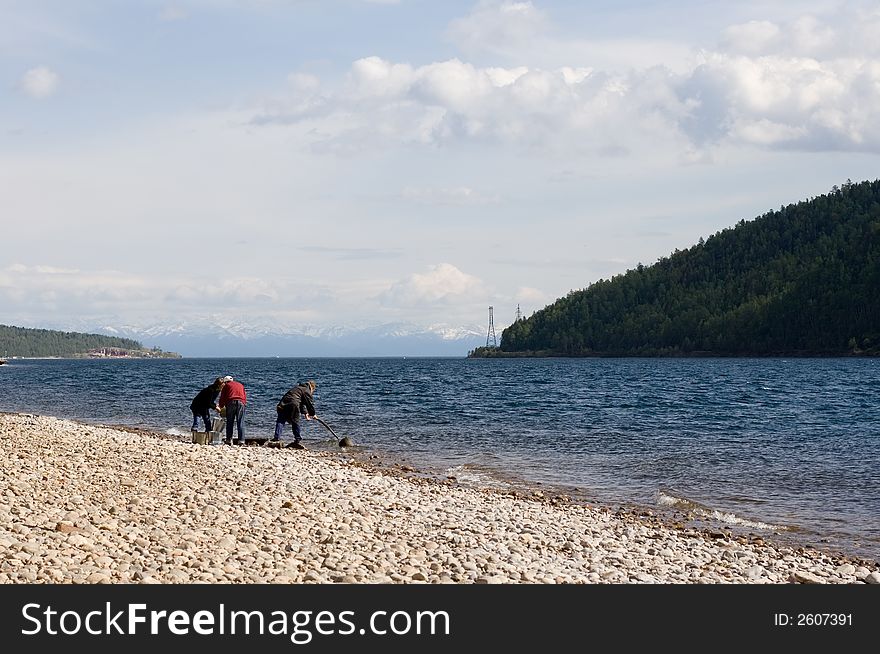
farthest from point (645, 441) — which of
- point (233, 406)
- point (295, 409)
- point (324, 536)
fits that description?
point (324, 536)

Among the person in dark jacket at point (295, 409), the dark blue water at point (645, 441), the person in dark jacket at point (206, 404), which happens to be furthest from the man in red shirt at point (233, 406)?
the dark blue water at point (645, 441)

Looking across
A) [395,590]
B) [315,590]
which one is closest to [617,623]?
[395,590]

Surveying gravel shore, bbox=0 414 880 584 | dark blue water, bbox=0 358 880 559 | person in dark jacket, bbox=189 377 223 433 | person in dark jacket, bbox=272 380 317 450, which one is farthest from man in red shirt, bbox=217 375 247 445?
gravel shore, bbox=0 414 880 584

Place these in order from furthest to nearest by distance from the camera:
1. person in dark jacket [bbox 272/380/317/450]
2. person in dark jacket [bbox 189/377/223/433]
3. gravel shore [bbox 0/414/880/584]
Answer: person in dark jacket [bbox 189/377/223/433] → person in dark jacket [bbox 272/380/317/450] → gravel shore [bbox 0/414/880/584]

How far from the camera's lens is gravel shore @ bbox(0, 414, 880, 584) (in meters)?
11.0

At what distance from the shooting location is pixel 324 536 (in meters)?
13.3

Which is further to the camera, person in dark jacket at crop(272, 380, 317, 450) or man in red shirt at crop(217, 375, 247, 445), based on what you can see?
person in dark jacket at crop(272, 380, 317, 450)

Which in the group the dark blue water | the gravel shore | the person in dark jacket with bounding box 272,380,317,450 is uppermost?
the person in dark jacket with bounding box 272,380,317,450

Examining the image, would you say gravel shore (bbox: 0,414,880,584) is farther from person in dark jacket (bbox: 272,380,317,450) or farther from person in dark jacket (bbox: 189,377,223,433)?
person in dark jacket (bbox: 189,377,223,433)

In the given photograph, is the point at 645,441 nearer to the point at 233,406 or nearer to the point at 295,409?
the point at 295,409

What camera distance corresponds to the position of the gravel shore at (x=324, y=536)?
434 inches

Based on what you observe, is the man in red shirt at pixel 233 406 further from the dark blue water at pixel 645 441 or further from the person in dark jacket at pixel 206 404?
the dark blue water at pixel 645 441

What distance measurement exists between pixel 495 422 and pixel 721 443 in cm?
1206

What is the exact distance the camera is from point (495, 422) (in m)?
42.3
